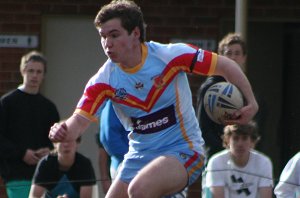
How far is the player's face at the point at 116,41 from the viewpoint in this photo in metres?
8.09

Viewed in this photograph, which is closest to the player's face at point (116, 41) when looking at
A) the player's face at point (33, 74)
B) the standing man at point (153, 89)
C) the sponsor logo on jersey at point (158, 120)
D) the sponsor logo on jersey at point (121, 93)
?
the standing man at point (153, 89)

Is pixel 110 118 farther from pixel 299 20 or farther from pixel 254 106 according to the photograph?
pixel 299 20

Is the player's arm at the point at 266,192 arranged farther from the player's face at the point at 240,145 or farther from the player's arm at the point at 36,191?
the player's arm at the point at 36,191

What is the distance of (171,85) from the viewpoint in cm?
822

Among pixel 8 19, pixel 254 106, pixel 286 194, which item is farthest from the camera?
pixel 8 19

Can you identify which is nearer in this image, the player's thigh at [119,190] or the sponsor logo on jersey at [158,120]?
the sponsor logo on jersey at [158,120]

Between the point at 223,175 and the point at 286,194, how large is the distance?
21.7 inches

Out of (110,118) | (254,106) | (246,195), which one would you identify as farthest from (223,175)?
(254,106)

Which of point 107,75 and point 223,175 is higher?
point 107,75

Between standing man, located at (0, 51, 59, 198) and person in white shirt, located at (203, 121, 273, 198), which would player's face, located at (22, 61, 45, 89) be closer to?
standing man, located at (0, 51, 59, 198)

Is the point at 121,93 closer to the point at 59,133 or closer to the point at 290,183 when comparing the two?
the point at 59,133

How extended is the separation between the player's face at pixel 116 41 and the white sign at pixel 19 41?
5136 mm

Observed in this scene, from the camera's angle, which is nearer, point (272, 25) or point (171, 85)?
point (171, 85)

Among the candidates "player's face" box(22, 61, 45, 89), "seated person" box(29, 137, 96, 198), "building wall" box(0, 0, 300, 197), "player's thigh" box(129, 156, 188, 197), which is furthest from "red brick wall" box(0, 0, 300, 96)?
"player's thigh" box(129, 156, 188, 197)
